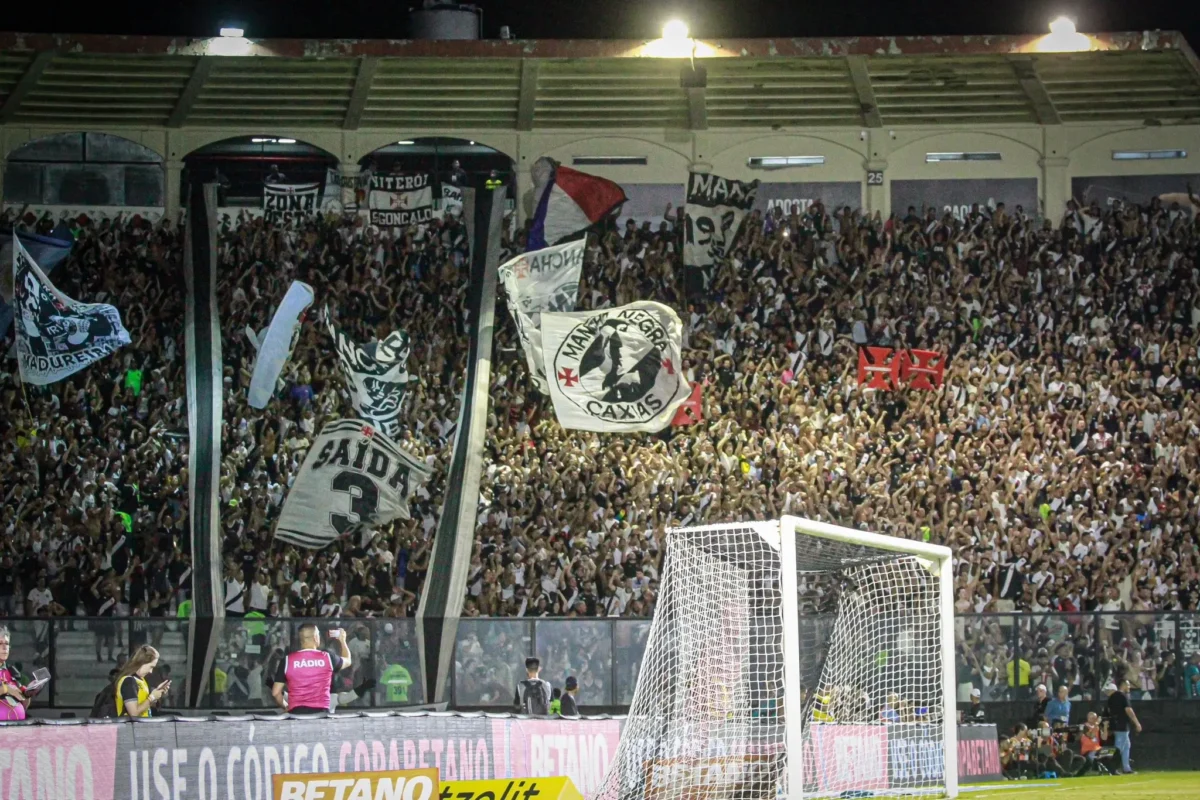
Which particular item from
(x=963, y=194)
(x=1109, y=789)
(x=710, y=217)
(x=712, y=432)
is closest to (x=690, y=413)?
(x=712, y=432)

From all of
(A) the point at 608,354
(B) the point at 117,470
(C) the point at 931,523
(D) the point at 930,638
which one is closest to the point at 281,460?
(B) the point at 117,470

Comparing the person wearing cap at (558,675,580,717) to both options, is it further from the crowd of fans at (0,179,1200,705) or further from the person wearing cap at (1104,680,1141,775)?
the person wearing cap at (1104,680,1141,775)

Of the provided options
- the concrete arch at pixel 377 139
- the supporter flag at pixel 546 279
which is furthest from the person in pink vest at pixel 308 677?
the concrete arch at pixel 377 139

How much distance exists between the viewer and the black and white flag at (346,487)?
23.4 meters

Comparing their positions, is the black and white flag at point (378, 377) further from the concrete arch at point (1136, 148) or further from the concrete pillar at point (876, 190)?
the concrete arch at point (1136, 148)

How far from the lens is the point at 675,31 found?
2953cm

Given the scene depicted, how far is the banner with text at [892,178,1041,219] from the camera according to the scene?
32.8 metres

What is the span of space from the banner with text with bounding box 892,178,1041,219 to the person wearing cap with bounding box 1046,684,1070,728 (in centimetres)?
1402

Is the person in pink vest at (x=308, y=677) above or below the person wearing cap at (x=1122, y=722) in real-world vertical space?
above

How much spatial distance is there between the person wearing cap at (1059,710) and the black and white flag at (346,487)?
381 inches

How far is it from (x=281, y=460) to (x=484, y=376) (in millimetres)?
3638

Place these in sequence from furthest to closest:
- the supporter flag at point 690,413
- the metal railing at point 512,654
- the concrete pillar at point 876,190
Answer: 1. the concrete pillar at point 876,190
2. the supporter flag at point 690,413
3. the metal railing at point 512,654

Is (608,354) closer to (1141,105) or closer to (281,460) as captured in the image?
(281,460)

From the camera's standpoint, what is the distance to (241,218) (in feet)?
101
